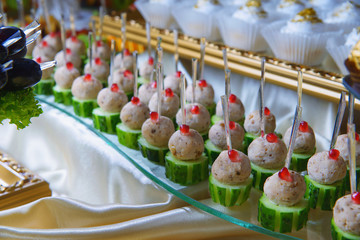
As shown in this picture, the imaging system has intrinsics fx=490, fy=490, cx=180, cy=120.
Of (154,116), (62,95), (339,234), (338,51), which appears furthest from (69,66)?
(339,234)

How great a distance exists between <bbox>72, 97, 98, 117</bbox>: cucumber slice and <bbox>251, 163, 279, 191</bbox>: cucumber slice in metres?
0.78

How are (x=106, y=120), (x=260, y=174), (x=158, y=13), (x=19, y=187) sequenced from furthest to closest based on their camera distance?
(x=158, y=13) < (x=106, y=120) < (x=19, y=187) < (x=260, y=174)

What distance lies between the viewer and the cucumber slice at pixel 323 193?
1390mm

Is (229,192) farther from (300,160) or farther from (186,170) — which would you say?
(300,160)

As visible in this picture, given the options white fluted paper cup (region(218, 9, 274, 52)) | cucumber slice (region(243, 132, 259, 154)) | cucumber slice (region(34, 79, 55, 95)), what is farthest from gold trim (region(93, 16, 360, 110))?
cucumber slice (region(34, 79, 55, 95))

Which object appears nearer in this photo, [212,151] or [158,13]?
[212,151]

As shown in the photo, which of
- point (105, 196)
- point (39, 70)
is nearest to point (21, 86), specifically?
point (39, 70)

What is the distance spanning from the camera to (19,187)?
1593 millimetres

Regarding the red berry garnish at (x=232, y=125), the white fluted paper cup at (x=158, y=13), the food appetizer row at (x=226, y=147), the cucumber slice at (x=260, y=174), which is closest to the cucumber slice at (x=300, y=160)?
the food appetizer row at (x=226, y=147)

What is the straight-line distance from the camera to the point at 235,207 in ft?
4.72

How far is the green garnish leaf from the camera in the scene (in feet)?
4.10

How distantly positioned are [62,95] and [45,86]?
16 centimetres

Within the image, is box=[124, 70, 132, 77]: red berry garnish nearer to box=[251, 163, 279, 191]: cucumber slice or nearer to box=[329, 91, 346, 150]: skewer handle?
box=[251, 163, 279, 191]: cucumber slice

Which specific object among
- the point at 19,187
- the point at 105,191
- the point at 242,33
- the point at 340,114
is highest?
the point at 340,114
